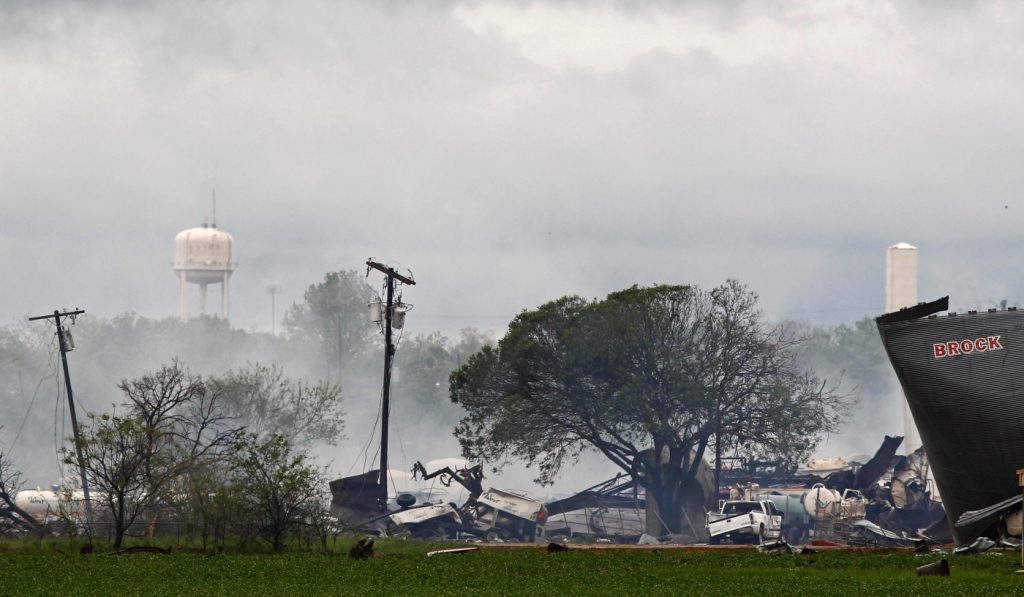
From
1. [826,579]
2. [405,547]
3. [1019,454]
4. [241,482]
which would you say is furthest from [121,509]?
[1019,454]

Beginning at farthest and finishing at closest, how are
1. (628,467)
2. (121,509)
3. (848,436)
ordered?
(848,436) → (628,467) → (121,509)

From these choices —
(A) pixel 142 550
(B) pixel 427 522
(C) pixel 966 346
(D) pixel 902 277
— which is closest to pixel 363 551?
(A) pixel 142 550

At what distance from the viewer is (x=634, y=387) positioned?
86.9 m

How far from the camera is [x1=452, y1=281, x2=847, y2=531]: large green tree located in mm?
86438

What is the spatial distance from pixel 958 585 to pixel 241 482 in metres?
28.8

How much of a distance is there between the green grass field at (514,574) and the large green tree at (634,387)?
105 feet

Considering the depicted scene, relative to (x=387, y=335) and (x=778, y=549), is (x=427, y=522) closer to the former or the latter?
(x=387, y=335)

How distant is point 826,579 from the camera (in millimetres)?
41406

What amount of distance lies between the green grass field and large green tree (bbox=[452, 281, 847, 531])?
32121 millimetres

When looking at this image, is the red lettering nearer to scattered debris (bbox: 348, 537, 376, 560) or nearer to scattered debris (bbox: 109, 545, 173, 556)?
scattered debris (bbox: 348, 537, 376, 560)

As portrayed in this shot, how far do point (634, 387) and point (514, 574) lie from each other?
42.6 m

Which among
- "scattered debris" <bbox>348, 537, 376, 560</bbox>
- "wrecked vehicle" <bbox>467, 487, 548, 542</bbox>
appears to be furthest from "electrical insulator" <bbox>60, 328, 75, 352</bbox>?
"scattered debris" <bbox>348, 537, 376, 560</bbox>

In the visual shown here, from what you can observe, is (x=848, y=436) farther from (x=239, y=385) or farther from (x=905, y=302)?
(x=239, y=385)

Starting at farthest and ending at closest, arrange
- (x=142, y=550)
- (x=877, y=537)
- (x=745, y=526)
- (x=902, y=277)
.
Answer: (x=902, y=277) → (x=745, y=526) → (x=877, y=537) → (x=142, y=550)
